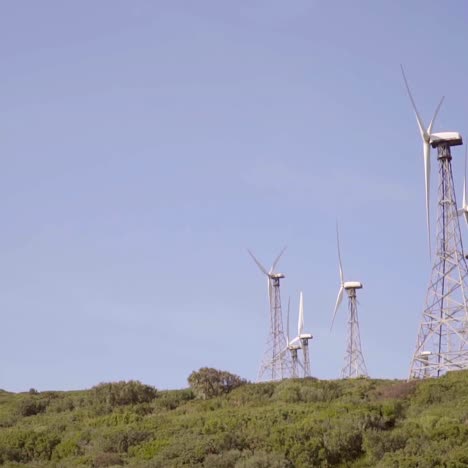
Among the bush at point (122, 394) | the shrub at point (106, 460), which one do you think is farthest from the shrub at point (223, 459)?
the bush at point (122, 394)

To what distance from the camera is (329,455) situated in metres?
34.2

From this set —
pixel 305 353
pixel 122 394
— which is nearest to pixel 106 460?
pixel 122 394

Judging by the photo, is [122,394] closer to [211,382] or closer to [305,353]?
[211,382]

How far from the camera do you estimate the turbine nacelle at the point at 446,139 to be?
2104 inches

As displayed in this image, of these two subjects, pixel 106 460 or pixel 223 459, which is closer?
pixel 223 459

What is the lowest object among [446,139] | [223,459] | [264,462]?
[264,462]

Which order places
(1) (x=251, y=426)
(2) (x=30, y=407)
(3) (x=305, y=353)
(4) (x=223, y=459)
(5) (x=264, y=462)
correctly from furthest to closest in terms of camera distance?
(3) (x=305, y=353)
(2) (x=30, y=407)
(1) (x=251, y=426)
(4) (x=223, y=459)
(5) (x=264, y=462)

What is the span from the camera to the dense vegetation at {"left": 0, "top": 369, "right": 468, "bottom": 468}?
3350 cm

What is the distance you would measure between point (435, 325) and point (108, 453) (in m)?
21.2

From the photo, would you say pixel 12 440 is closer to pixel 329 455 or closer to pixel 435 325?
pixel 329 455

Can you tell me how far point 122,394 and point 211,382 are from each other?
16.1ft

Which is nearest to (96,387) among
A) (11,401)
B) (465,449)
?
(11,401)

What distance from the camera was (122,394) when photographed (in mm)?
50344

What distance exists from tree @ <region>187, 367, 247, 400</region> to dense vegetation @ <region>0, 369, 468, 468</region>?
0.35 ft
